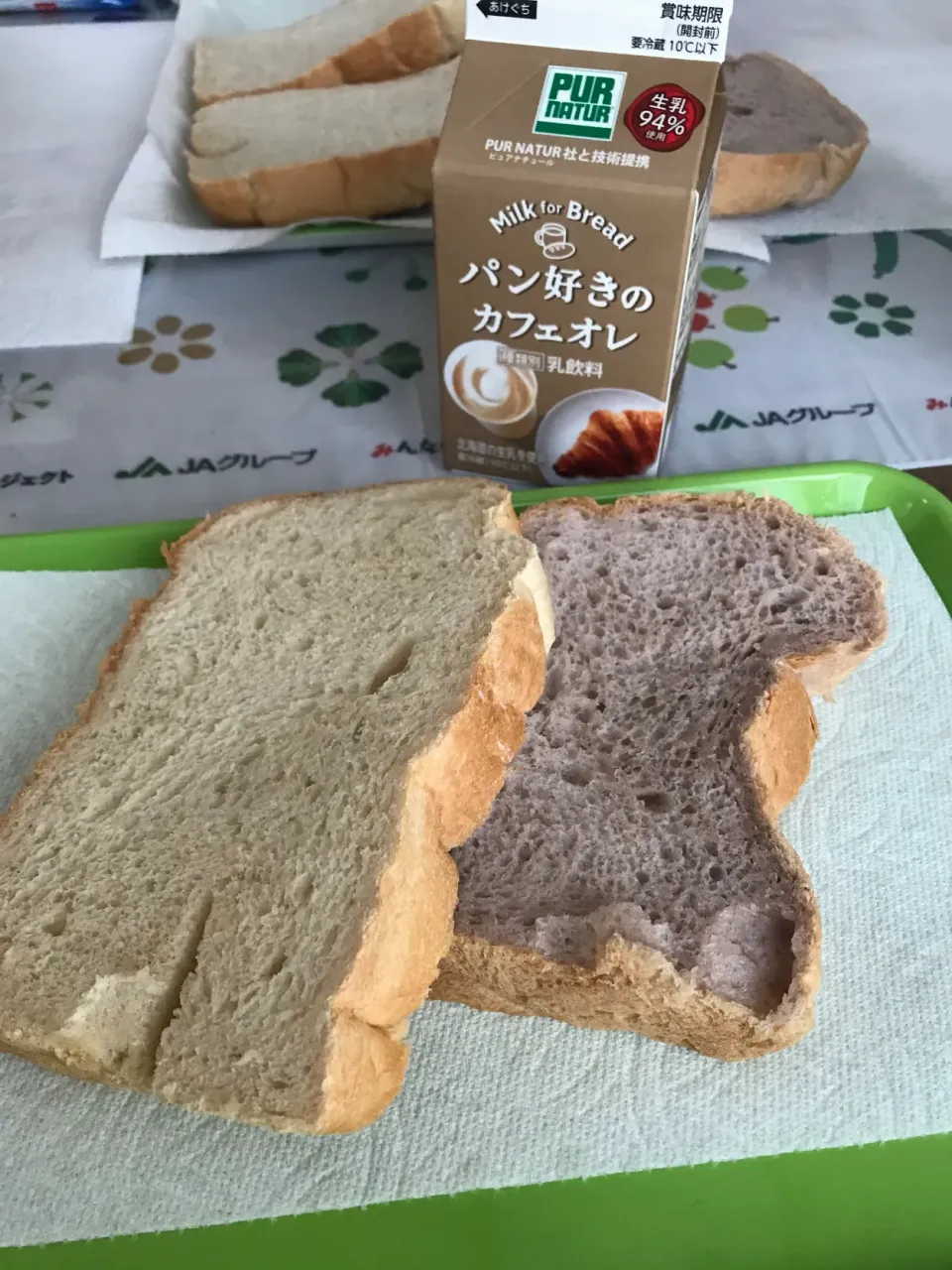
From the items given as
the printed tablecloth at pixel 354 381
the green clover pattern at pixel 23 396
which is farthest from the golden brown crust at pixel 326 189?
the green clover pattern at pixel 23 396

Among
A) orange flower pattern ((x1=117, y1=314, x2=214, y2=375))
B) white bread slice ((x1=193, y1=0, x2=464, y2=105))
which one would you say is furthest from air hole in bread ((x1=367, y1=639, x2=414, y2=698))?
white bread slice ((x1=193, y1=0, x2=464, y2=105))

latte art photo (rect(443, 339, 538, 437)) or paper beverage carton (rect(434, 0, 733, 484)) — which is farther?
latte art photo (rect(443, 339, 538, 437))

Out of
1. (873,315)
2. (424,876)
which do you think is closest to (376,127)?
(873,315)

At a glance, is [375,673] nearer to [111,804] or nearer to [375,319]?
[111,804]

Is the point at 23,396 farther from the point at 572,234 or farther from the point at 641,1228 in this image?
the point at 641,1228

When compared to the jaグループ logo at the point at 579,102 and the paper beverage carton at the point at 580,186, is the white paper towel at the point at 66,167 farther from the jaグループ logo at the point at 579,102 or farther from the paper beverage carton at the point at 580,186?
the jaグループ logo at the point at 579,102

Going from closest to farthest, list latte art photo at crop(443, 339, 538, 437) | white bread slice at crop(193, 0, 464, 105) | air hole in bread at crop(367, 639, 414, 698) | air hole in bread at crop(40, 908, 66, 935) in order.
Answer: air hole in bread at crop(40, 908, 66, 935) < air hole in bread at crop(367, 639, 414, 698) < latte art photo at crop(443, 339, 538, 437) < white bread slice at crop(193, 0, 464, 105)

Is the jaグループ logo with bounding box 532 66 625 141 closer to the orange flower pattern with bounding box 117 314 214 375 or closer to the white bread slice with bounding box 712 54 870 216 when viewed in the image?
the white bread slice with bounding box 712 54 870 216
